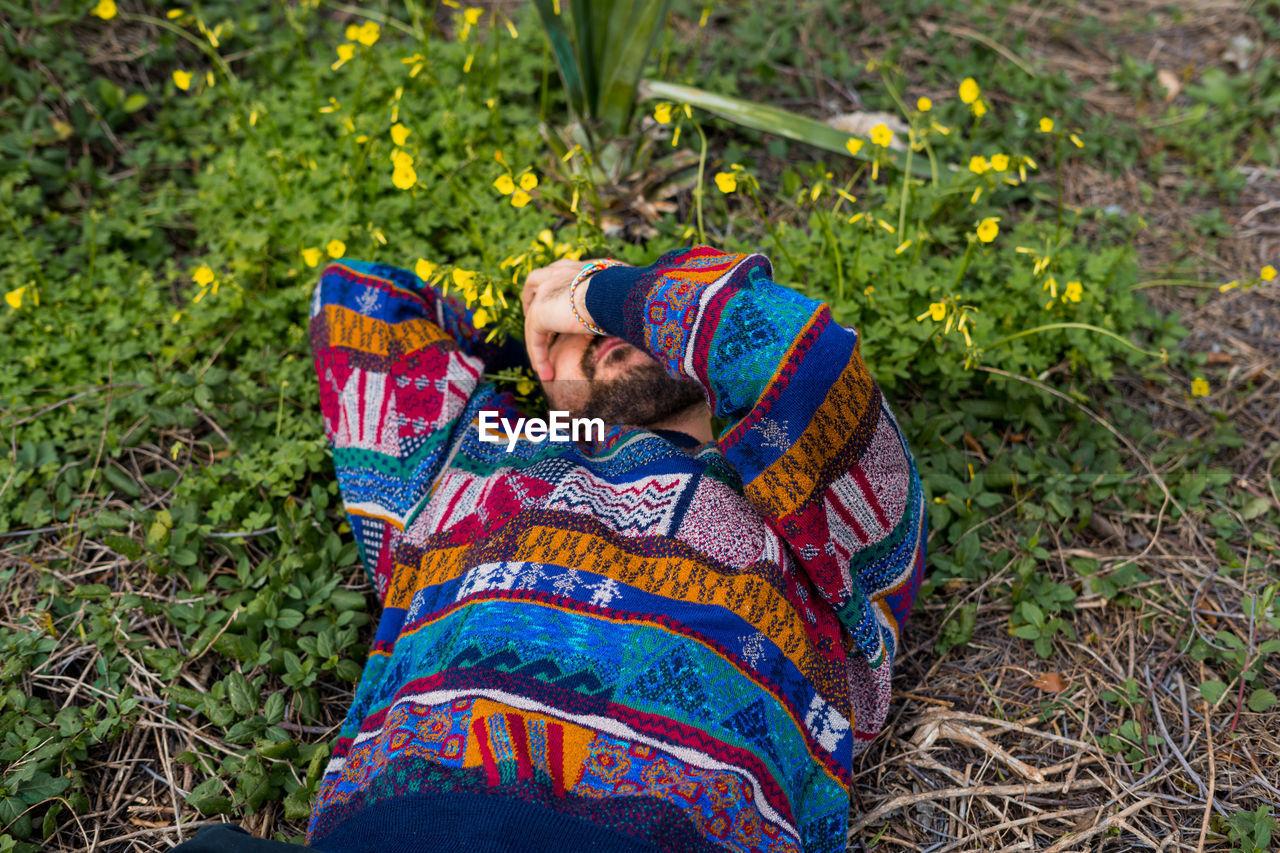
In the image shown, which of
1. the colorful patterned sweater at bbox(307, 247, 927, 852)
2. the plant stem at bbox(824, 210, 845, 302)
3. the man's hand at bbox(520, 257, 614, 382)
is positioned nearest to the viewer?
the colorful patterned sweater at bbox(307, 247, 927, 852)

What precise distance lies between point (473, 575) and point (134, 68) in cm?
275

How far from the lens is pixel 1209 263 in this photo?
2.78 m

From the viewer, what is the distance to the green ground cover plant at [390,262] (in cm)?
192

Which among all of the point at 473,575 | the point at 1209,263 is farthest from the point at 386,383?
the point at 1209,263

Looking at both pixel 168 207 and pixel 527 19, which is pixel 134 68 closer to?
pixel 168 207

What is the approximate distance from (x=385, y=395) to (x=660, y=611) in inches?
35.0

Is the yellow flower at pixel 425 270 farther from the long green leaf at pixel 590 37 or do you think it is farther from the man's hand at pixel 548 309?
the long green leaf at pixel 590 37

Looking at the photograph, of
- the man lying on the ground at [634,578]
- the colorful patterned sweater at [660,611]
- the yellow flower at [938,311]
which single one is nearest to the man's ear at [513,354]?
the man lying on the ground at [634,578]

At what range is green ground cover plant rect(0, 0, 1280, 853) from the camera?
6.29ft

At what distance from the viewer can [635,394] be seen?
6.04 ft

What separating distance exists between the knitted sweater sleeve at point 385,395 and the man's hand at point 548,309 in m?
0.16

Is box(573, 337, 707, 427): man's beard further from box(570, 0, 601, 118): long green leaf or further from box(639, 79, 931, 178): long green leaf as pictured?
box(639, 79, 931, 178): long green leaf
